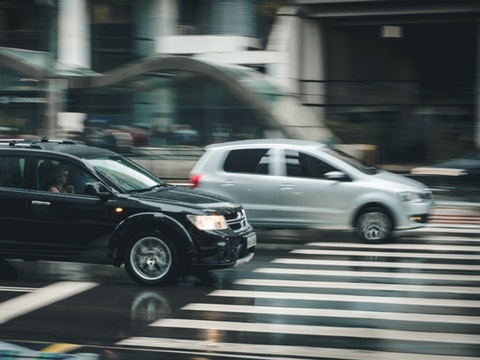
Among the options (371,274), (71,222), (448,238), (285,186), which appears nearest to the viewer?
(71,222)

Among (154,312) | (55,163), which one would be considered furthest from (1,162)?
(154,312)

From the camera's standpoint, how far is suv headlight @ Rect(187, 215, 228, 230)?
10505mm

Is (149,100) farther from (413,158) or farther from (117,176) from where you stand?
(117,176)

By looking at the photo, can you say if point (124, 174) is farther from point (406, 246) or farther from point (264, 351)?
point (406, 246)

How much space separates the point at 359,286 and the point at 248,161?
480 cm

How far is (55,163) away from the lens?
1113 cm

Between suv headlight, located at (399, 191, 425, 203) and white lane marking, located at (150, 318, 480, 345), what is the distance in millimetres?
6330

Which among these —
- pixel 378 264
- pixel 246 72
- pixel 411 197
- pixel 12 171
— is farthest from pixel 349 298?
pixel 246 72

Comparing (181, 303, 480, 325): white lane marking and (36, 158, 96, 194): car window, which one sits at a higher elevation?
(36, 158, 96, 194): car window

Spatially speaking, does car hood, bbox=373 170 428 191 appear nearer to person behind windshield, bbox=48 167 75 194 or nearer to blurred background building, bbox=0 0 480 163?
person behind windshield, bbox=48 167 75 194

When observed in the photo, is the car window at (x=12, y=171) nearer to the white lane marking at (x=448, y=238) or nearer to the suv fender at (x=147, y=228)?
the suv fender at (x=147, y=228)

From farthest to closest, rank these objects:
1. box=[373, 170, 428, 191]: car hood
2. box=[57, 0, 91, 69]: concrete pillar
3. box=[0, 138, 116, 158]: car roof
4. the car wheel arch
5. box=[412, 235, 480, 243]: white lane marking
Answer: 1. box=[57, 0, 91, 69]: concrete pillar
2. box=[412, 235, 480, 243]: white lane marking
3. box=[373, 170, 428, 191]: car hood
4. the car wheel arch
5. box=[0, 138, 116, 158]: car roof

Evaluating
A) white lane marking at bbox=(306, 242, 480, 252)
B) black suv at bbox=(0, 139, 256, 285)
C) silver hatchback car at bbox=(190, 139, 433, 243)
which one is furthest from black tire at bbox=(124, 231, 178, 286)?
silver hatchback car at bbox=(190, 139, 433, 243)

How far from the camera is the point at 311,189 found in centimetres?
1464
